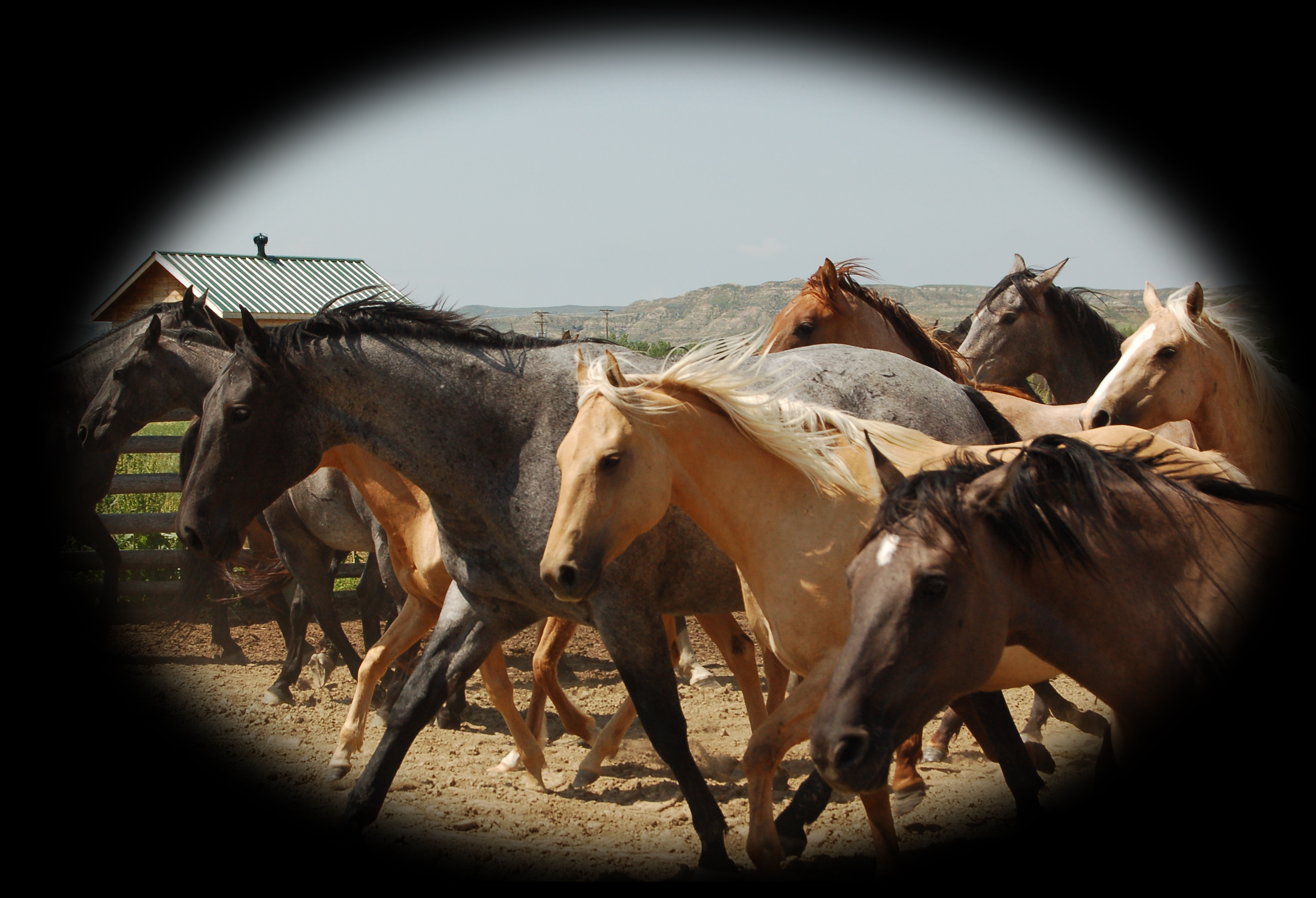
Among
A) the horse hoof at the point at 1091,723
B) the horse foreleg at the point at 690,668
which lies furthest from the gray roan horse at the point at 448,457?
the horse foreleg at the point at 690,668

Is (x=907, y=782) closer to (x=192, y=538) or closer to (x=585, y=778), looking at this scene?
(x=585, y=778)

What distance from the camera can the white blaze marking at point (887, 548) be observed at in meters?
2.31

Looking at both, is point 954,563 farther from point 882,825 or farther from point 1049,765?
point 1049,765

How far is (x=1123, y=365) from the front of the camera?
13.9ft

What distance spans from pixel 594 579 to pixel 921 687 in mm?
1184

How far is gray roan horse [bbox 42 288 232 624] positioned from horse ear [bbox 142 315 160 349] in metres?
0.50

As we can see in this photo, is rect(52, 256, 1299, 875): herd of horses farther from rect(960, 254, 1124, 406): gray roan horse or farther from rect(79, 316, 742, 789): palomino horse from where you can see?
rect(960, 254, 1124, 406): gray roan horse

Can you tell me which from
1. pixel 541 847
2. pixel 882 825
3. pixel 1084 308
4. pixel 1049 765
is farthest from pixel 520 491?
pixel 1084 308

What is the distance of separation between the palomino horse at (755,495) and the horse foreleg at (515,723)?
2163 mm

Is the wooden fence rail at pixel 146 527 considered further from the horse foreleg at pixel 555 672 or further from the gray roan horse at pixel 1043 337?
the gray roan horse at pixel 1043 337

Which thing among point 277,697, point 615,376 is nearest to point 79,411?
point 277,697

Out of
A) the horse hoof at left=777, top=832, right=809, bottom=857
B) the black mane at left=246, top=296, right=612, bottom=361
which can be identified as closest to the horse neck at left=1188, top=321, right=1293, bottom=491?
the horse hoof at left=777, top=832, right=809, bottom=857

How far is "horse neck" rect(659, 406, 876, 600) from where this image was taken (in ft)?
10.4

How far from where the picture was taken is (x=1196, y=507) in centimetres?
246
